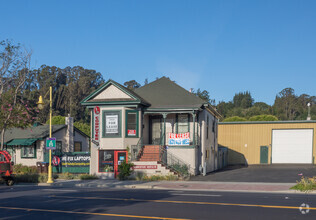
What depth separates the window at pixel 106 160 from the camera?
28219mm

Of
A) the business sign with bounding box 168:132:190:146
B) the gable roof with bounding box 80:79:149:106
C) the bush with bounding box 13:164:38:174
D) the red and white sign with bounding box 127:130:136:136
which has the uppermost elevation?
the gable roof with bounding box 80:79:149:106

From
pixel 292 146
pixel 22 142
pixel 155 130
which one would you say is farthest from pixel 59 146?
pixel 292 146

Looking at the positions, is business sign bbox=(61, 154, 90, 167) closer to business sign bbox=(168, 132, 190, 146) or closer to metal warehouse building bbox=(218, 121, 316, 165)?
business sign bbox=(168, 132, 190, 146)

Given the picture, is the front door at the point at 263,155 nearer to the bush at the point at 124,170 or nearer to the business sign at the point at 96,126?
the bush at the point at 124,170

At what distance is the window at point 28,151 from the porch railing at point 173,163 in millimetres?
13913

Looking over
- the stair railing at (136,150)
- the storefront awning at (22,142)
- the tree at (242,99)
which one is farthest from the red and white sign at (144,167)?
the tree at (242,99)

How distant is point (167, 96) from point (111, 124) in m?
5.87

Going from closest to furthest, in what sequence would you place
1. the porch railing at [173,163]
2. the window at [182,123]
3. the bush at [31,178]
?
the bush at [31,178] → the porch railing at [173,163] → the window at [182,123]

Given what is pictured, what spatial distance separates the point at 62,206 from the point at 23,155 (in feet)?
78.1

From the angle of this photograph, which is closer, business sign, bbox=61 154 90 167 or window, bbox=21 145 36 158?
business sign, bbox=61 154 90 167

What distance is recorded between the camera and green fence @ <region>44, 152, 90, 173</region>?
29938mm

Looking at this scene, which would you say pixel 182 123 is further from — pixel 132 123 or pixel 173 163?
pixel 132 123

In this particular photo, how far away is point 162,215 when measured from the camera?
439 inches

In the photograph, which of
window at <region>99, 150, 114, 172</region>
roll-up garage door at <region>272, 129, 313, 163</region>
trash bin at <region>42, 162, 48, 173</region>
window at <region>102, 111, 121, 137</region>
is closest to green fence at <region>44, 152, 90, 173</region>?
trash bin at <region>42, 162, 48, 173</region>
